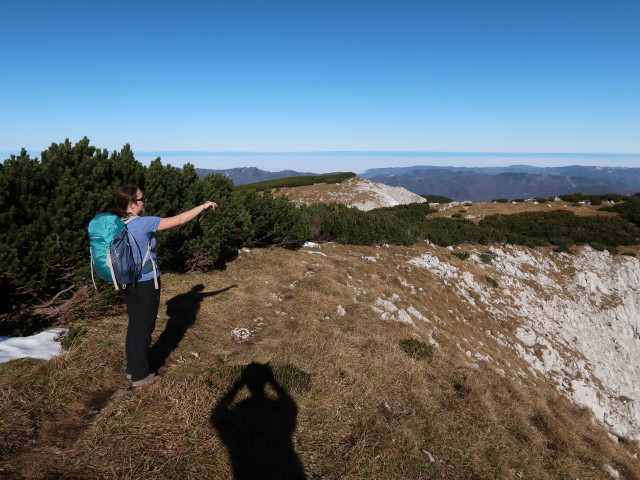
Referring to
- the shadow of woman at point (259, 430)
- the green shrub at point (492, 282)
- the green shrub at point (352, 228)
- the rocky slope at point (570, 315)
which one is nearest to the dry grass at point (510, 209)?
the rocky slope at point (570, 315)

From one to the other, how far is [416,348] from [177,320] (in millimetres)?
5843

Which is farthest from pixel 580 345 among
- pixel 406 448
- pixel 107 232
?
pixel 107 232

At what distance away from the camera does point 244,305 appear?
29.2ft

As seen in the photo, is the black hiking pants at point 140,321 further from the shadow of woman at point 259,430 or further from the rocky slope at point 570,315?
the rocky slope at point 570,315

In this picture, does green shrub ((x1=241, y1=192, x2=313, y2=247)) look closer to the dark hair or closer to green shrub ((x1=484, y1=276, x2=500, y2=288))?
the dark hair

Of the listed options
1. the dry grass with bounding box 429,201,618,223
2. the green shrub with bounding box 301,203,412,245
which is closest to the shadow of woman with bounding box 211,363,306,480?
the green shrub with bounding box 301,203,412,245

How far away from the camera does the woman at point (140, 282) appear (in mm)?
4051

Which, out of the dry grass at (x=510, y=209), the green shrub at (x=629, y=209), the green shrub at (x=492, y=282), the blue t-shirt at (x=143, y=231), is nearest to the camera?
the blue t-shirt at (x=143, y=231)

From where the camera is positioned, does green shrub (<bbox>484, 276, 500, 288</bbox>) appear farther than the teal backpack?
Yes

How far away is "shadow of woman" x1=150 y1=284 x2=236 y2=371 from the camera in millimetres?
5906

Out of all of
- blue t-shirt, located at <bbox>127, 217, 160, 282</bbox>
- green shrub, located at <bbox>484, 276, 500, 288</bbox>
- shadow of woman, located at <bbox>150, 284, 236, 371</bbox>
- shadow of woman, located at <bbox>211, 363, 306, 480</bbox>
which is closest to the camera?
shadow of woman, located at <bbox>211, 363, 306, 480</bbox>

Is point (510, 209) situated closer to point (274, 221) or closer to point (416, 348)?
point (274, 221)

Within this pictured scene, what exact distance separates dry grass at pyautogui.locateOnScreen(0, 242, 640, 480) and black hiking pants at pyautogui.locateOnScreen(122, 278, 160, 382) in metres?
0.35

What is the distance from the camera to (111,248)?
3.77 metres
